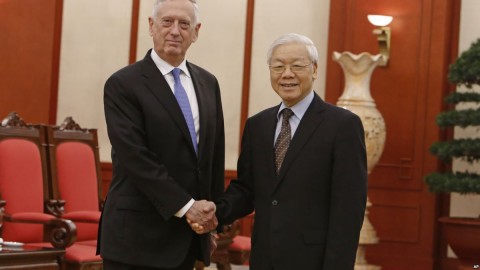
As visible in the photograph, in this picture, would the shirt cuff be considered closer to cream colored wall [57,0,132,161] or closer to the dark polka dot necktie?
the dark polka dot necktie

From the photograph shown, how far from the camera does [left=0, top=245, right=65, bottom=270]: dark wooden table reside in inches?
153

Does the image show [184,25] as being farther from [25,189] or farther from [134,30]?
[134,30]

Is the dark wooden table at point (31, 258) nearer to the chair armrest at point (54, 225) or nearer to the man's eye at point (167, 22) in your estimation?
the chair armrest at point (54, 225)

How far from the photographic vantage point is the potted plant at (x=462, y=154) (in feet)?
21.2

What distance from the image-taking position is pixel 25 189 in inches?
191

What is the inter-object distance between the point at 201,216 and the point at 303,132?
0.40 meters

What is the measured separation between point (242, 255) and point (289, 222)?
9.26 ft

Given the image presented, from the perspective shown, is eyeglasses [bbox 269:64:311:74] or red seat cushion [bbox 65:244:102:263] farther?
red seat cushion [bbox 65:244:102:263]

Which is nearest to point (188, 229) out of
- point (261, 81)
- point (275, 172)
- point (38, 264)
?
point (275, 172)

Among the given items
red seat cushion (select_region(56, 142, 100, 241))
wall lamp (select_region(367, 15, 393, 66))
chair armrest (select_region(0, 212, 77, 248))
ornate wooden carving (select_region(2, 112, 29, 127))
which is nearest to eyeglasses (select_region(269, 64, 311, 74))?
chair armrest (select_region(0, 212, 77, 248))

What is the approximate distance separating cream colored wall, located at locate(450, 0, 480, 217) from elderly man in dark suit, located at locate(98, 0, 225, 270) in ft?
15.5

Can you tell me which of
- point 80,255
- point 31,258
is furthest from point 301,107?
point 80,255

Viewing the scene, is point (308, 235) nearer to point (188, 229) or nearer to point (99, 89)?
point (188, 229)

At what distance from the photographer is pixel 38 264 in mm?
4098
